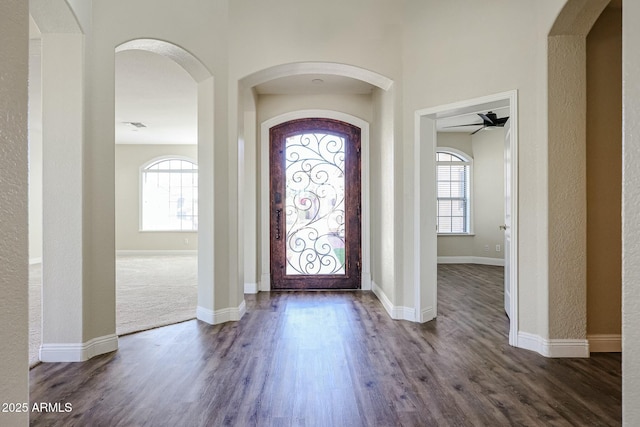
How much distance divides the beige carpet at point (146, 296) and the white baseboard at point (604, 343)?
143 inches

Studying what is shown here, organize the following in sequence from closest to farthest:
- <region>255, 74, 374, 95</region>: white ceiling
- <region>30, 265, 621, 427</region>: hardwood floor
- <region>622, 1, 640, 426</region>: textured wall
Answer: <region>622, 1, 640, 426</region>: textured wall < <region>30, 265, 621, 427</region>: hardwood floor < <region>255, 74, 374, 95</region>: white ceiling

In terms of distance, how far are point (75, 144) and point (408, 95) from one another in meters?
3.02

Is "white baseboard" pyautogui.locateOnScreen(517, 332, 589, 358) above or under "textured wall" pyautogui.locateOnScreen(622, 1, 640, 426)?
under

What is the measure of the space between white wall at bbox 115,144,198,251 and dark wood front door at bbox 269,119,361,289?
5.35 metres

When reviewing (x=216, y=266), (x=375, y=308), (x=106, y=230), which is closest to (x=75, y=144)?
(x=106, y=230)

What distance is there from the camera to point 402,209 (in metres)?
4.00

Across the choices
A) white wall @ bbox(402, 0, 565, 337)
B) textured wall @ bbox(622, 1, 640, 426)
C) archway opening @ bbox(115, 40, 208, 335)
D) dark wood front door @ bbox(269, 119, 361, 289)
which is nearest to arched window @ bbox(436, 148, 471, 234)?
dark wood front door @ bbox(269, 119, 361, 289)

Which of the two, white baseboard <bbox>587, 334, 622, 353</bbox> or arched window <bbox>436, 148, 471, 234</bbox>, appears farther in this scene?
arched window <bbox>436, 148, 471, 234</bbox>

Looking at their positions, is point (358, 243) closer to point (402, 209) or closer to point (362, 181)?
point (362, 181)

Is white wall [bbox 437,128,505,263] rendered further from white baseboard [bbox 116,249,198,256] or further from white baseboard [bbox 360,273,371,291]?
white baseboard [bbox 116,249,198,256]

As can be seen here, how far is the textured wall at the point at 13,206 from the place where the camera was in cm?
104

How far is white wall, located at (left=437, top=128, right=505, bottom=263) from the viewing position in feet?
25.8

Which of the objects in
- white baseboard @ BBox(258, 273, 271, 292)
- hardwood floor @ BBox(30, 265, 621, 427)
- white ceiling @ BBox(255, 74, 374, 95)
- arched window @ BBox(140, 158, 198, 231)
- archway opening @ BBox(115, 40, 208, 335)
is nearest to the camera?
hardwood floor @ BBox(30, 265, 621, 427)

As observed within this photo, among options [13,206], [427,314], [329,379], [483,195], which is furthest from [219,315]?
[483,195]
